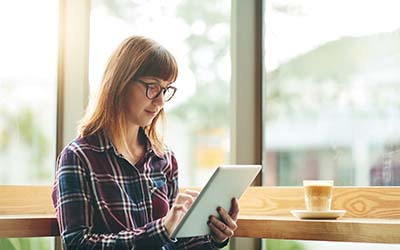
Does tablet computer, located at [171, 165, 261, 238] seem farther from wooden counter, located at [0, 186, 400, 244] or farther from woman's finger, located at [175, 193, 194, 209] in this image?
wooden counter, located at [0, 186, 400, 244]

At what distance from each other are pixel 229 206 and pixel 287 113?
594mm

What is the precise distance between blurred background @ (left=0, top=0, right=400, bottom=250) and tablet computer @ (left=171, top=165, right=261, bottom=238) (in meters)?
0.51

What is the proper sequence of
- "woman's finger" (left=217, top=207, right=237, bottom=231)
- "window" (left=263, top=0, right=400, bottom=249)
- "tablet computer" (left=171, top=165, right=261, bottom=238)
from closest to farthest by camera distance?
"tablet computer" (left=171, top=165, right=261, bottom=238) → "woman's finger" (left=217, top=207, right=237, bottom=231) → "window" (left=263, top=0, right=400, bottom=249)

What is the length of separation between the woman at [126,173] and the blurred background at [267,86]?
0.39 metres

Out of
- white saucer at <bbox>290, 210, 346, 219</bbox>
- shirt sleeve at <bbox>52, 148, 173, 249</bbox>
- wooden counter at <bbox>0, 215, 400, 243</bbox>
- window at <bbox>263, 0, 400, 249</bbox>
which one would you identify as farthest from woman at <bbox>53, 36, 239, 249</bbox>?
window at <bbox>263, 0, 400, 249</bbox>

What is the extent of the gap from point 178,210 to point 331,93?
0.82 meters

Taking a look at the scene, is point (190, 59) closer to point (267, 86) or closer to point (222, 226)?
point (267, 86)

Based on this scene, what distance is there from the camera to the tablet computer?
1.73 meters

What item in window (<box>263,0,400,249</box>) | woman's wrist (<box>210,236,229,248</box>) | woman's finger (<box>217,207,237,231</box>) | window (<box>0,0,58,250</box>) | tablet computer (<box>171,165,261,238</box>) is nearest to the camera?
tablet computer (<box>171,165,261,238</box>)

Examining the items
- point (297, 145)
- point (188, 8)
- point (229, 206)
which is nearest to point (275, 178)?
point (297, 145)

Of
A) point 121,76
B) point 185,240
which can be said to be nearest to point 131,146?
point 121,76

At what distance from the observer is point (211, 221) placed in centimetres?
186

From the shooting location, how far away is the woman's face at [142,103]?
1.93 meters

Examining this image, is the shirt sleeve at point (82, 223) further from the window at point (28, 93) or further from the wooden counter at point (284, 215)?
the window at point (28, 93)
